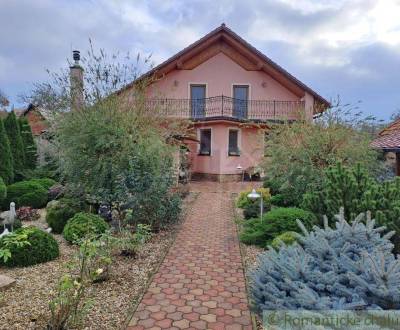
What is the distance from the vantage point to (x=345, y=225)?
3.15 m

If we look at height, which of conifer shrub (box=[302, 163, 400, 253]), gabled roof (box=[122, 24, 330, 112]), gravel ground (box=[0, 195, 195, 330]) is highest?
gabled roof (box=[122, 24, 330, 112])

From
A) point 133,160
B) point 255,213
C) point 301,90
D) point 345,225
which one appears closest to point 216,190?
point 255,213

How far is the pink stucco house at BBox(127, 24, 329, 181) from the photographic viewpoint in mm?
18750

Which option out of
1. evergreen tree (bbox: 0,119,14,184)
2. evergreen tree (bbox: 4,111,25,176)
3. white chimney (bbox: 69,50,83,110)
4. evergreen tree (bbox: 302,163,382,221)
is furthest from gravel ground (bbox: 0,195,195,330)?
evergreen tree (bbox: 4,111,25,176)

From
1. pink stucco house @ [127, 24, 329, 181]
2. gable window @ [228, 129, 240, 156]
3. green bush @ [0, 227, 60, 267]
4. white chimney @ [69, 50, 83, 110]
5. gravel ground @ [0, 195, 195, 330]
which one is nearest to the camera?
gravel ground @ [0, 195, 195, 330]

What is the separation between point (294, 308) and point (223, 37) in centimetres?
1917

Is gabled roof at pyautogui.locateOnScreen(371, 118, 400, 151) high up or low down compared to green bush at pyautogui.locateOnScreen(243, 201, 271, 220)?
up

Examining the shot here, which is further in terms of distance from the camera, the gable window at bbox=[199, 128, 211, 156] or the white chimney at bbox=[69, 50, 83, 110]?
the gable window at bbox=[199, 128, 211, 156]

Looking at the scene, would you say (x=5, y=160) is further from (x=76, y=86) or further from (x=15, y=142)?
(x=76, y=86)

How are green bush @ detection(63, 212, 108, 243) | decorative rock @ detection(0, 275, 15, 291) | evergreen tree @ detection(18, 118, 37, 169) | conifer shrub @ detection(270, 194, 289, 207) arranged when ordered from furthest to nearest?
evergreen tree @ detection(18, 118, 37, 169) → conifer shrub @ detection(270, 194, 289, 207) → green bush @ detection(63, 212, 108, 243) → decorative rock @ detection(0, 275, 15, 291)

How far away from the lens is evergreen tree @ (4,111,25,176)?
1463 cm

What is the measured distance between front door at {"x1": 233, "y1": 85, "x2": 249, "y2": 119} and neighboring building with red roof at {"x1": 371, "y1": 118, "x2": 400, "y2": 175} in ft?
29.0

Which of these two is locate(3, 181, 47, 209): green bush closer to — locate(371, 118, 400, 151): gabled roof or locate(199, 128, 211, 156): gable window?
locate(199, 128, 211, 156): gable window

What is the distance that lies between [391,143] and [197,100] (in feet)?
40.7
